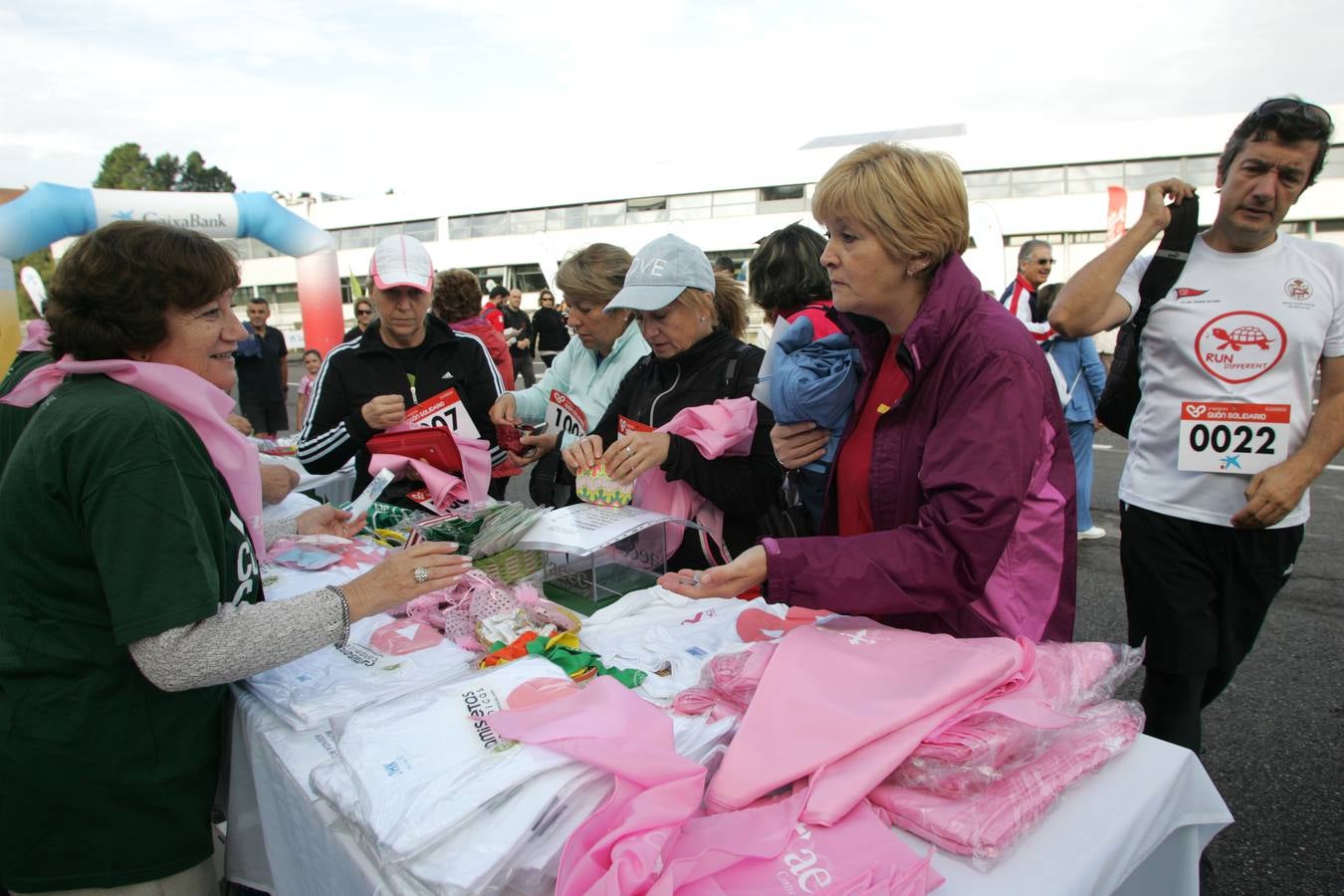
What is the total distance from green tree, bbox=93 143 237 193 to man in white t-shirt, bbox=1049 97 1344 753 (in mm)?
72321

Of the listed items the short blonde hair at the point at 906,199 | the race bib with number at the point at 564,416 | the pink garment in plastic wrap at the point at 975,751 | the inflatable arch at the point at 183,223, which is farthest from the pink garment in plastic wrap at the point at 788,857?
the inflatable arch at the point at 183,223

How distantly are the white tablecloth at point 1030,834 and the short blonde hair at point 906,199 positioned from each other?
0.96m

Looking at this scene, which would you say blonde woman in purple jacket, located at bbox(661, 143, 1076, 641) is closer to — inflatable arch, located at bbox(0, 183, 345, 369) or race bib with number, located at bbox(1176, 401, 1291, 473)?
race bib with number, located at bbox(1176, 401, 1291, 473)

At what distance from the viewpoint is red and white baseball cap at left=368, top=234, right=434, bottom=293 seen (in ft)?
9.73

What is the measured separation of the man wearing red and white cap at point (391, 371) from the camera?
2.94m

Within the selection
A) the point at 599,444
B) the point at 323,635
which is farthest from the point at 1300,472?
the point at 323,635

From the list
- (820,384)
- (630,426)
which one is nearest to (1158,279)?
(820,384)

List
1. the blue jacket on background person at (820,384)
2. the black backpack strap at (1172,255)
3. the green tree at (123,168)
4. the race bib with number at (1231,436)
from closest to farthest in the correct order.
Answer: the blue jacket on background person at (820,384) < the race bib with number at (1231,436) < the black backpack strap at (1172,255) < the green tree at (123,168)

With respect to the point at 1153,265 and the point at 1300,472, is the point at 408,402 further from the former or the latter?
the point at 1300,472

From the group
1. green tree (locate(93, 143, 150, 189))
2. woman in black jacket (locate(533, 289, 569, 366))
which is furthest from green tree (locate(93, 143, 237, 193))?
woman in black jacket (locate(533, 289, 569, 366))

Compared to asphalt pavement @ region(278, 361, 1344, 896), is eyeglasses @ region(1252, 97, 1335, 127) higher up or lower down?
higher up

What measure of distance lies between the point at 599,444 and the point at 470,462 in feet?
2.01

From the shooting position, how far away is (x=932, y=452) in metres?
1.36

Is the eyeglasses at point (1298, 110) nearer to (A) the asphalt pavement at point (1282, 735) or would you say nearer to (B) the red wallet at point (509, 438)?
(A) the asphalt pavement at point (1282, 735)
